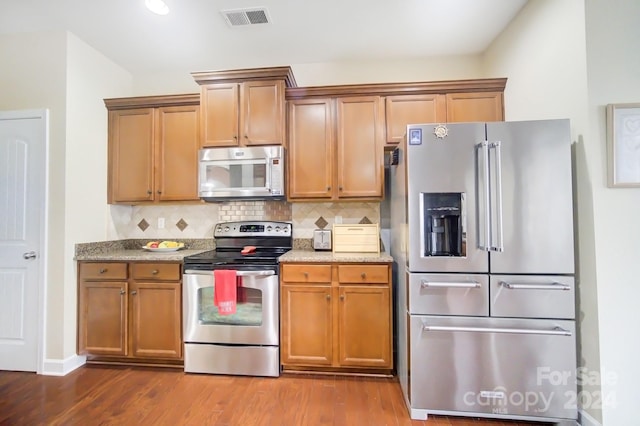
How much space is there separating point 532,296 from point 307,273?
5.00ft

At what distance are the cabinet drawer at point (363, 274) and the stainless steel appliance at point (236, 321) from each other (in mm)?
543

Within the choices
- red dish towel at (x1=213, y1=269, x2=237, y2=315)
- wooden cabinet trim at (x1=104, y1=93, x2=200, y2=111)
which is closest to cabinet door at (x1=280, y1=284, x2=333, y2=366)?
red dish towel at (x1=213, y1=269, x2=237, y2=315)

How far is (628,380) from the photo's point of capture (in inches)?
61.7

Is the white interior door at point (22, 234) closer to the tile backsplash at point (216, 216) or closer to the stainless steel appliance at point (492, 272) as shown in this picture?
the tile backsplash at point (216, 216)

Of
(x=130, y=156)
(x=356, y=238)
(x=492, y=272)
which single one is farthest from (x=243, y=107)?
(x=492, y=272)

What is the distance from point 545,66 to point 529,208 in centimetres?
108

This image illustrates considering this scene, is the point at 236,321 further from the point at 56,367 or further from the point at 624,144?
the point at 624,144

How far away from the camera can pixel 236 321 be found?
7.54ft

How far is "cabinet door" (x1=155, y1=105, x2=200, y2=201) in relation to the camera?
2.79 meters

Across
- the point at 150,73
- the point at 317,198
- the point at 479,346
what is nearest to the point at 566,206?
the point at 479,346

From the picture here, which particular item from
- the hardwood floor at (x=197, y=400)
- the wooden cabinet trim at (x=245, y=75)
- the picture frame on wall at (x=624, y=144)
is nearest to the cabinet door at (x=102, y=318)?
the hardwood floor at (x=197, y=400)

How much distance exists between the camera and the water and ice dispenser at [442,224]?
71.7 inches

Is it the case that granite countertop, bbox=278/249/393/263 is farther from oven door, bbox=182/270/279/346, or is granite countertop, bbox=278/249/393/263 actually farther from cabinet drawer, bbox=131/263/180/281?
cabinet drawer, bbox=131/263/180/281

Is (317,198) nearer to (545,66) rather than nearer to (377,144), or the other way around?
(377,144)
